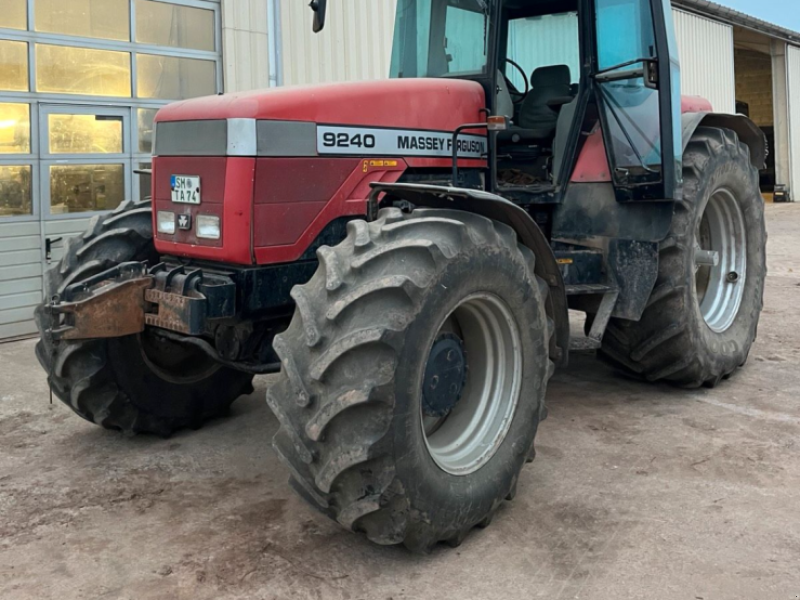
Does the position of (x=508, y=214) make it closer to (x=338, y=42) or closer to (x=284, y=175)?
(x=284, y=175)

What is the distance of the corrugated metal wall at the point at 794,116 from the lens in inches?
960

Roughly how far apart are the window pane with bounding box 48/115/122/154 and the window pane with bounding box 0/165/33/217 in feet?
1.10

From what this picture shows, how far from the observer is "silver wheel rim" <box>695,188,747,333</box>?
18.9 ft

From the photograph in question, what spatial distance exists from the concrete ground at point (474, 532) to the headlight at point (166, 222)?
3.89ft

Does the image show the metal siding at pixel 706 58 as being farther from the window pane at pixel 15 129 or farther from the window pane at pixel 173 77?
the window pane at pixel 15 129

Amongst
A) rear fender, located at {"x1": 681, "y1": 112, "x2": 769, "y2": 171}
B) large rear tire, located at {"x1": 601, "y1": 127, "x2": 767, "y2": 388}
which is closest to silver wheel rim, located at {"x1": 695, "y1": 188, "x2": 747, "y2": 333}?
large rear tire, located at {"x1": 601, "y1": 127, "x2": 767, "y2": 388}

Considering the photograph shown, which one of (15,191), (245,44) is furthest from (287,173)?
(245,44)

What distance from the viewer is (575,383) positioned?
5.58 meters

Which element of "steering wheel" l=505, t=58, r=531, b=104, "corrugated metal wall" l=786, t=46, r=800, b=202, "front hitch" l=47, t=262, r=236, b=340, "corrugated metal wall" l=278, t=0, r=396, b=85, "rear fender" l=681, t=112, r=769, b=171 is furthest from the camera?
"corrugated metal wall" l=786, t=46, r=800, b=202

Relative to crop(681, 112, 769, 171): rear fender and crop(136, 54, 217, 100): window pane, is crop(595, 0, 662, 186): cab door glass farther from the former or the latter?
crop(136, 54, 217, 100): window pane

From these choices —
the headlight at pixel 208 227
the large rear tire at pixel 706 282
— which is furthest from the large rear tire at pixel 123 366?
the large rear tire at pixel 706 282

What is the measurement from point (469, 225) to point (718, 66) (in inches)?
780

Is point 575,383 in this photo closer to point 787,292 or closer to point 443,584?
point 443,584

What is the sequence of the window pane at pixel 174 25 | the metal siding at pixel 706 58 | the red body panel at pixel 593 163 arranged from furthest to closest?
the metal siding at pixel 706 58 → the window pane at pixel 174 25 → the red body panel at pixel 593 163
